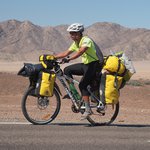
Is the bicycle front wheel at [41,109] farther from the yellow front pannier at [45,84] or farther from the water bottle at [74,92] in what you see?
the water bottle at [74,92]

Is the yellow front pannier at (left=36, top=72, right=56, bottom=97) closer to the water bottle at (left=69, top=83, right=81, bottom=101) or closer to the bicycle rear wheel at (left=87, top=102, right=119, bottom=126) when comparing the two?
the water bottle at (left=69, top=83, right=81, bottom=101)

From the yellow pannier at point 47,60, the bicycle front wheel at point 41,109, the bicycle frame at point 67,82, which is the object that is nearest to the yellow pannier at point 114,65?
the bicycle frame at point 67,82

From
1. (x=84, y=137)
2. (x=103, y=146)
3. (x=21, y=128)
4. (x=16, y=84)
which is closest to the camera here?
(x=103, y=146)

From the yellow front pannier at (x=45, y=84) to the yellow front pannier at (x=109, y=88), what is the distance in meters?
0.91

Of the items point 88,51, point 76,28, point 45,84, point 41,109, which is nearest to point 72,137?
point 45,84

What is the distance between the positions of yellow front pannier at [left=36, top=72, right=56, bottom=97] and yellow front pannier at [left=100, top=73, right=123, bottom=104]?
0.91m

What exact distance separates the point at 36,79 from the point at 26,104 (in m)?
0.51

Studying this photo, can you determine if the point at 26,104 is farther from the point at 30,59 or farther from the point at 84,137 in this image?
the point at 30,59

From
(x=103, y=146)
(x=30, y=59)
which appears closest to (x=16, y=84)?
(x=103, y=146)

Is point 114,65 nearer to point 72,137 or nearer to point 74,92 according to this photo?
point 74,92

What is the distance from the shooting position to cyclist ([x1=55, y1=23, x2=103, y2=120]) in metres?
9.88

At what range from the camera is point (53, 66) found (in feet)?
33.2

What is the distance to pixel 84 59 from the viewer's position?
33.0ft

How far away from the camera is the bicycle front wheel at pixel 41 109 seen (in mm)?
10133
